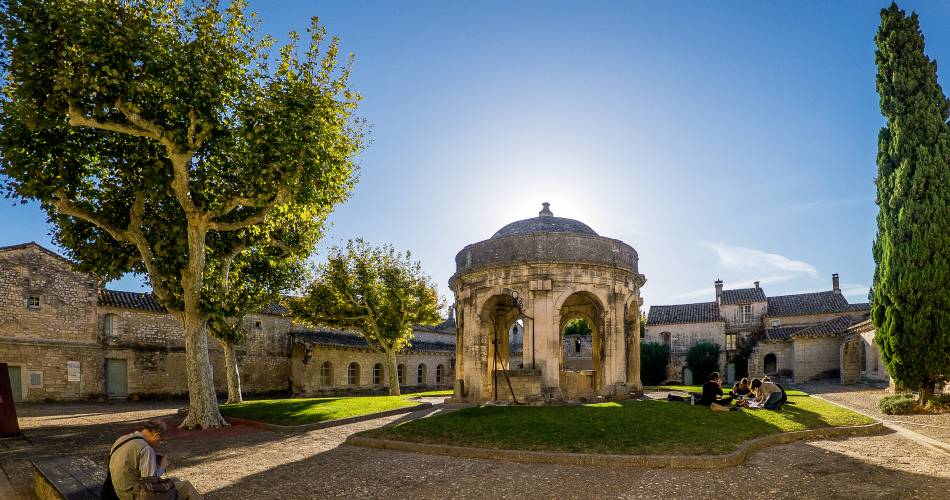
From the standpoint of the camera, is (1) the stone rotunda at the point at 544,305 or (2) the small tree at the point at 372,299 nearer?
(1) the stone rotunda at the point at 544,305

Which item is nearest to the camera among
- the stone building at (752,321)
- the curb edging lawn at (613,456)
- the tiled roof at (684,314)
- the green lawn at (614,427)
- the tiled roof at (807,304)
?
the curb edging lawn at (613,456)

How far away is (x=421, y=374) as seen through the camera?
153 ft

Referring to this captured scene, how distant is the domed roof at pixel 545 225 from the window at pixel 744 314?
3757 cm

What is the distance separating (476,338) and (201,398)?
9.34 m

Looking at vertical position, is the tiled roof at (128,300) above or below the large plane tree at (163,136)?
below

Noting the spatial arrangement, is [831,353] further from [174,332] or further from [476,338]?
[174,332]

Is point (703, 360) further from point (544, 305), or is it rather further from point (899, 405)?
point (544, 305)

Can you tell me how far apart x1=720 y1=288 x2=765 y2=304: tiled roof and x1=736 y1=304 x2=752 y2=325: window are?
52 centimetres

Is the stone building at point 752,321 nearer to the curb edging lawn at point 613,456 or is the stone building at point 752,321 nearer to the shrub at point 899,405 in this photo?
the shrub at point 899,405

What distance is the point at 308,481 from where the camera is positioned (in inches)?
354

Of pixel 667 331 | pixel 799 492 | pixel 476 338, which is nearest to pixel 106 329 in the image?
pixel 476 338

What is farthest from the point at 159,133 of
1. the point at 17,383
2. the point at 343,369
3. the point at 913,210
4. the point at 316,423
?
the point at 343,369

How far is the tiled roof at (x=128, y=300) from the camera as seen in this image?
102 feet

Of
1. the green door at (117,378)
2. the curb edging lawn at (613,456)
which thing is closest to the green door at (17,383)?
the green door at (117,378)
